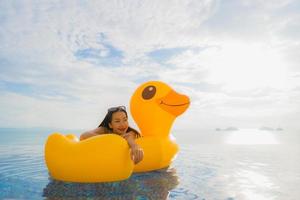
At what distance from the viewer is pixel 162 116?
609 centimetres

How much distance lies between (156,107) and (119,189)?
6.61 feet

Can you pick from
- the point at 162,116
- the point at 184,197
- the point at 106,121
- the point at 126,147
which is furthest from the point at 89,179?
the point at 162,116

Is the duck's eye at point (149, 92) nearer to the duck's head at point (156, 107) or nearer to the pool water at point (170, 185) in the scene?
the duck's head at point (156, 107)

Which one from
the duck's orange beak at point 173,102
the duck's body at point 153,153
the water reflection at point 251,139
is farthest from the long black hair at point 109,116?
the water reflection at point 251,139

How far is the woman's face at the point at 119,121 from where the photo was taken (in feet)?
16.4

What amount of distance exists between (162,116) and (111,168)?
1887 mm

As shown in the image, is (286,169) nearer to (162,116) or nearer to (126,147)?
(162,116)

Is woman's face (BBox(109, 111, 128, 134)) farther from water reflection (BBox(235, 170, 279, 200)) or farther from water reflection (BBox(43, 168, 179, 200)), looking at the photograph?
water reflection (BBox(235, 170, 279, 200))

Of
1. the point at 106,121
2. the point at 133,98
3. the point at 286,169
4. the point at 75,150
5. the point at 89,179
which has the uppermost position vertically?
the point at 133,98

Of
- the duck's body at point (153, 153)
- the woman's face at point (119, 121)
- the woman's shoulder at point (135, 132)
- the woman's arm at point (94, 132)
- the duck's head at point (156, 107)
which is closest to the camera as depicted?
the woman's face at point (119, 121)

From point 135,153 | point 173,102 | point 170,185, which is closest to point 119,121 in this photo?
point 135,153

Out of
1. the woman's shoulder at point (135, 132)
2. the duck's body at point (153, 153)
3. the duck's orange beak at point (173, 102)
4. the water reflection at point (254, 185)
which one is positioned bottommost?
the water reflection at point (254, 185)

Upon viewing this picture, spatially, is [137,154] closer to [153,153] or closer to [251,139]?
[153,153]

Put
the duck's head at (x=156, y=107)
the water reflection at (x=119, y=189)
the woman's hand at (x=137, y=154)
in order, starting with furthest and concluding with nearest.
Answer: the duck's head at (x=156, y=107), the woman's hand at (x=137, y=154), the water reflection at (x=119, y=189)
